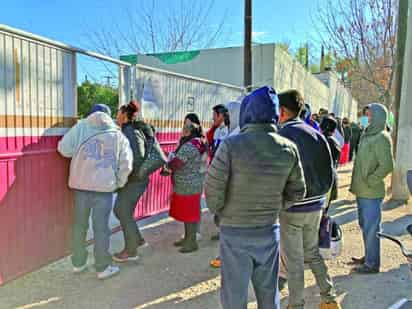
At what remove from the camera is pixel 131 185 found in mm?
4293

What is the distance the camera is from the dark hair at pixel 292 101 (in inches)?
115

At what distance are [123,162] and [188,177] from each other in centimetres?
98

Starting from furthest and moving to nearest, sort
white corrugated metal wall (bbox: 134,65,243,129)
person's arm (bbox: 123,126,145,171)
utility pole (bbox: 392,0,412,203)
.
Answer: utility pole (bbox: 392,0,412,203) → white corrugated metal wall (bbox: 134,65,243,129) → person's arm (bbox: 123,126,145,171)

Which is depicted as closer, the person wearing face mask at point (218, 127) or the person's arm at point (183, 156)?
the person's arm at point (183, 156)

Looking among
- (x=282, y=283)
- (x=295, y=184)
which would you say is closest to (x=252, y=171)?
(x=295, y=184)

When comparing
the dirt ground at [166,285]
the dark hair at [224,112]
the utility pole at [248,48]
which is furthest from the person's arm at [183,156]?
the utility pole at [248,48]

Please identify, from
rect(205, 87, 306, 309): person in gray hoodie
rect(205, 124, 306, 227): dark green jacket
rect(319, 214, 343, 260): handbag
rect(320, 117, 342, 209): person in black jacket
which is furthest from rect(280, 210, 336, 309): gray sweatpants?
rect(320, 117, 342, 209): person in black jacket

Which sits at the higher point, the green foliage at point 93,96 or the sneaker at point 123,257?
the green foliage at point 93,96

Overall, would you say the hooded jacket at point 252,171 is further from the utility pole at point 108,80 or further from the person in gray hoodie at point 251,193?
the utility pole at point 108,80

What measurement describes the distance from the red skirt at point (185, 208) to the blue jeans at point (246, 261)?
2.25 meters

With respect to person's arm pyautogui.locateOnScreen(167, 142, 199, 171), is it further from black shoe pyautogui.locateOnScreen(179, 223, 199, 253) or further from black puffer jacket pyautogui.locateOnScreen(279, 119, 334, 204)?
black puffer jacket pyautogui.locateOnScreen(279, 119, 334, 204)

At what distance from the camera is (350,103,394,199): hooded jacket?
3.73 m

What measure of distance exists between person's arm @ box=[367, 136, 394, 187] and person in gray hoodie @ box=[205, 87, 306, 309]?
5.49ft

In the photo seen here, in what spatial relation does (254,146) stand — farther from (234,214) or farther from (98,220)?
(98,220)
